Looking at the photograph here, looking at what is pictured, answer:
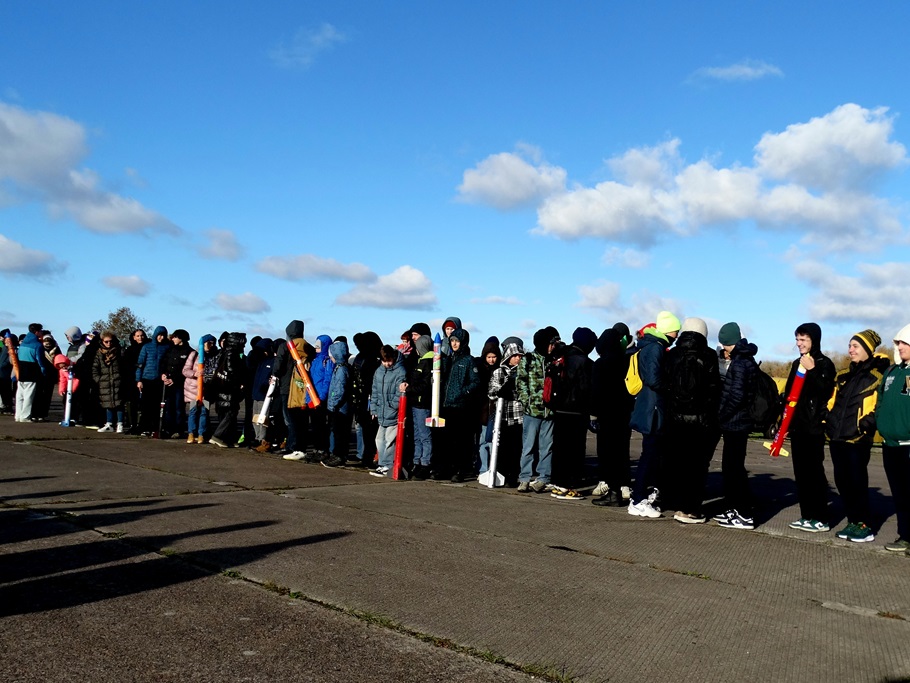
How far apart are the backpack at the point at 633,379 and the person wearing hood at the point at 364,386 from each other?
4443 millimetres

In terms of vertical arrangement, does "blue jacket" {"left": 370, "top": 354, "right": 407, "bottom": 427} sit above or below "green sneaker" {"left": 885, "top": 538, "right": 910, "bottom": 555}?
above

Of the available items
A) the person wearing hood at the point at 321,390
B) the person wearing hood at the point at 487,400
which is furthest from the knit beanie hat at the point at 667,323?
the person wearing hood at the point at 321,390

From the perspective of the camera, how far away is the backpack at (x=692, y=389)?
28.2 ft

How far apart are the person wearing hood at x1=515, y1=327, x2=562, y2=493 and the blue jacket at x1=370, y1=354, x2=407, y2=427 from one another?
191 centimetres

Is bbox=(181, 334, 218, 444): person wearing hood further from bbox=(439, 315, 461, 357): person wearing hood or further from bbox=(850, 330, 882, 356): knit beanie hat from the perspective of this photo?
bbox=(850, 330, 882, 356): knit beanie hat

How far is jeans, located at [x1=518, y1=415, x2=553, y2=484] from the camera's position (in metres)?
10.6

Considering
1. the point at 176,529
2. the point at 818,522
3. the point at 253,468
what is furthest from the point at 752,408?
the point at 253,468

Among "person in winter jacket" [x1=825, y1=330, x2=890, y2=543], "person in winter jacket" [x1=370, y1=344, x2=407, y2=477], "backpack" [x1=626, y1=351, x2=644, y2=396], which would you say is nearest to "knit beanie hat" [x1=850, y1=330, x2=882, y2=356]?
"person in winter jacket" [x1=825, y1=330, x2=890, y2=543]

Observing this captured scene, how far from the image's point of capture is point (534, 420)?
10.7 m

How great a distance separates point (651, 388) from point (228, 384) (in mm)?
7797

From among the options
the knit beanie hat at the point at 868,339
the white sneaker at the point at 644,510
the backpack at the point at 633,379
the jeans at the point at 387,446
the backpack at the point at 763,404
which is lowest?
the white sneaker at the point at 644,510

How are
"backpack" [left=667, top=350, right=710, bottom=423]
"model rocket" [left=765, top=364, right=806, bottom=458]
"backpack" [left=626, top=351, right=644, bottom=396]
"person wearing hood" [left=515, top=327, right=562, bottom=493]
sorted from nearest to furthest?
"model rocket" [left=765, top=364, right=806, bottom=458]
"backpack" [left=667, top=350, right=710, bottom=423]
"backpack" [left=626, top=351, right=644, bottom=396]
"person wearing hood" [left=515, top=327, right=562, bottom=493]

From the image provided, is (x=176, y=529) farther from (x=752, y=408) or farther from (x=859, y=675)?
(x=752, y=408)

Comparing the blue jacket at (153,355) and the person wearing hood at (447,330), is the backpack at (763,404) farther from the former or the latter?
the blue jacket at (153,355)
